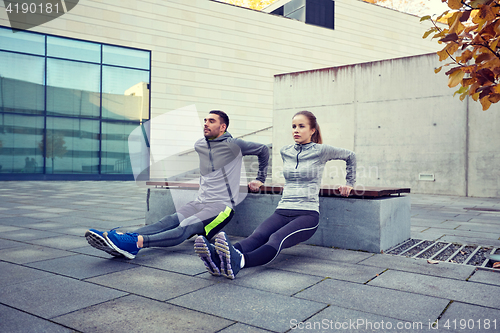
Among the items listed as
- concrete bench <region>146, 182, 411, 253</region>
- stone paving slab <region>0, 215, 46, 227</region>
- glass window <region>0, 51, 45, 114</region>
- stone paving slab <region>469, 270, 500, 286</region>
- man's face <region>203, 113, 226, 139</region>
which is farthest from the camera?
glass window <region>0, 51, 45, 114</region>

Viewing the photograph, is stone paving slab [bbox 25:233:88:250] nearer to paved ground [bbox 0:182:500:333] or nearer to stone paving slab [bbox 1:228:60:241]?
paved ground [bbox 0:182:500:333]

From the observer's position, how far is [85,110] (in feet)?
62.3

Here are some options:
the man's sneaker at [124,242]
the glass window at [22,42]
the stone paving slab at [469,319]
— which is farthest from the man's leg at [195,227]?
the glass window at [22,42]

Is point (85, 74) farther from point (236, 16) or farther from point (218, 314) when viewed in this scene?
point (218, 314)

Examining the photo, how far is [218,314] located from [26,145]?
18193 millimetres

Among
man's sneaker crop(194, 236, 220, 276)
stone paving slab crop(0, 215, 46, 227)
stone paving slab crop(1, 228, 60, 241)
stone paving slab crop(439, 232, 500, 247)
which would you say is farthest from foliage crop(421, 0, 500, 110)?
stone paving slab crop(0, 215, 46, 227)

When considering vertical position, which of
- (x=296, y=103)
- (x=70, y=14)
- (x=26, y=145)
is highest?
(x=70, y=14)

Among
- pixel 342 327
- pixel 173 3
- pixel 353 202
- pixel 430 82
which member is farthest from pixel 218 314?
pixel 173 3

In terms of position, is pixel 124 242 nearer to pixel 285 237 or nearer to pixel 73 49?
pixel 285 237

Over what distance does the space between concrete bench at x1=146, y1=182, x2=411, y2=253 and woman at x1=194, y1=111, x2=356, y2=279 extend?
11.3 inches

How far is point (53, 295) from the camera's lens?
282 cm

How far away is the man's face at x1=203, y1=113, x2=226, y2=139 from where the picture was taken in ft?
14.6

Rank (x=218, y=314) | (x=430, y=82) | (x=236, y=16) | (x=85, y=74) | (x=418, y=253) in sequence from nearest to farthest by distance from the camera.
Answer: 1. (x=218, y=314)
2. (x=418, y=253)
3. (x=430, y=82)
4. (x=85, y=74)
5. (x=236, y=16)

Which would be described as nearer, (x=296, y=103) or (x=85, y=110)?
(x=296, y=103)
